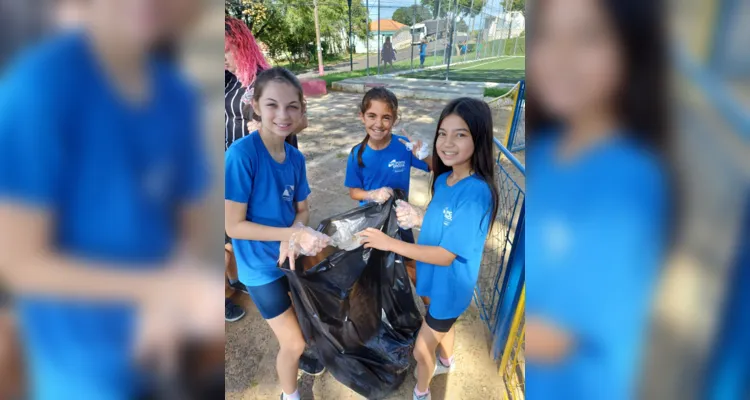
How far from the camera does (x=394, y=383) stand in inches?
87.3

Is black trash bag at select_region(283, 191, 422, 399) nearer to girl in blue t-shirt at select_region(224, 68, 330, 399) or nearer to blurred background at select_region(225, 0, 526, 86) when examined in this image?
girl in blue t-shirt at select_region(224, 68, 330, 399)

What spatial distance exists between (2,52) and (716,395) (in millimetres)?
628

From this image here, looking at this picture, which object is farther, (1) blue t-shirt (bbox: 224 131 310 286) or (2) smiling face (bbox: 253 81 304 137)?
(2) smiling face (bbox: 253 81 304 137)

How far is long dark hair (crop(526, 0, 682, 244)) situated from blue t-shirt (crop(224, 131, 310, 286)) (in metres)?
1.43

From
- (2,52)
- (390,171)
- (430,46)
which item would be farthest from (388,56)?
(2,52)

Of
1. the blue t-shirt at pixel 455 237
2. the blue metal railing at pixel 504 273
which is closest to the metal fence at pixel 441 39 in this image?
the blue metal railing at pixel 504 273

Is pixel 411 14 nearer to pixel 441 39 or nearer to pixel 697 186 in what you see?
pixel 441 39

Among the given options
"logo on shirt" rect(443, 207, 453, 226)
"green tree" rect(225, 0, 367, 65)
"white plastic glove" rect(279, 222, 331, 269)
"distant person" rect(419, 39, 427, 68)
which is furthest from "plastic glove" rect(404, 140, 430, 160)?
"distant person" rect(419, 39, 427, 68)

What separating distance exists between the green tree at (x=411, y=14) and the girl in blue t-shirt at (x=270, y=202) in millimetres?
17089

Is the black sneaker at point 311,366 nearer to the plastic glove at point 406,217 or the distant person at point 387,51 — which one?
the plastic glove at point 406,217

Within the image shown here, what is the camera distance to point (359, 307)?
2.03 meters

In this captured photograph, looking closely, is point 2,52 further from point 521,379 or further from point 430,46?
point 430,46

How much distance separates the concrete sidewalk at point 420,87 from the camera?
40.3ft

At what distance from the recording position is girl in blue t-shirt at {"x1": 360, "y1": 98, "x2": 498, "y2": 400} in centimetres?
158
